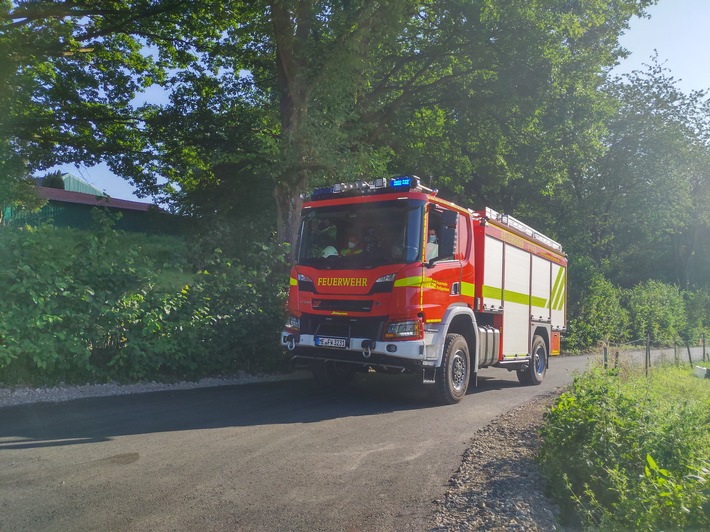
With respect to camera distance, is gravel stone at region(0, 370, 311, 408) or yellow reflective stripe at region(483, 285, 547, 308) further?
yellow reflective stripe at region(483, 285, 547, 308)

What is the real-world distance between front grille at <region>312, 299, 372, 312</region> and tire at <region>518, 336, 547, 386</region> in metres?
5.71

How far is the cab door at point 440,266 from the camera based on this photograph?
29.9ft

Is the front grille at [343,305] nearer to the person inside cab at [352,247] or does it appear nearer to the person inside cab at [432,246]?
the person inside cab at [352,247]

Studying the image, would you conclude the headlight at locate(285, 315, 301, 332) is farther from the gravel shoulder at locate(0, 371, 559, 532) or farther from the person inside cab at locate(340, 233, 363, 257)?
the gravel shoulder at locate(0, 371, 559, 532)

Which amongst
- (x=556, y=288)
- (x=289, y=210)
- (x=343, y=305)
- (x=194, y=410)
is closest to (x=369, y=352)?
(x=343, y=305)

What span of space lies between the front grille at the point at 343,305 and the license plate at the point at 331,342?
0.46m

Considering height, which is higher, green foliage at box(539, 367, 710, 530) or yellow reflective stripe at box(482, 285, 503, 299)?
yellow reflective stripe at box(482, 285, 503, 299)

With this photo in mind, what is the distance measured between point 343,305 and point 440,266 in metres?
1.62

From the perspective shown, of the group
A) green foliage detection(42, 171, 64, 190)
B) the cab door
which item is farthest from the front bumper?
green foliage detection(42, 171, 64, 190)

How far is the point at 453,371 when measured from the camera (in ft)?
32.6

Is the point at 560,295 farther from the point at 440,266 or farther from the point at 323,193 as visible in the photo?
the point at 323,193

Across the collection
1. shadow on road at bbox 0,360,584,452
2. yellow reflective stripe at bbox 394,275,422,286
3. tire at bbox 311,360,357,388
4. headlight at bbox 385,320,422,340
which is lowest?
shadow on road at bbox 0,360,584,452

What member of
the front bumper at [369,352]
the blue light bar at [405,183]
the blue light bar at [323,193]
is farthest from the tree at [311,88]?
the front bumper at [369,352]

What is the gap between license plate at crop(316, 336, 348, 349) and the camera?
9.19m
